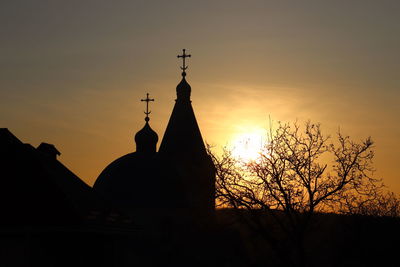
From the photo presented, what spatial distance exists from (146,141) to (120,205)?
284 inches

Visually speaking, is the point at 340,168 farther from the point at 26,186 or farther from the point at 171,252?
the point at 171,252

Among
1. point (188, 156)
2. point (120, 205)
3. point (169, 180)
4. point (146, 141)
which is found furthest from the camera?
point (146, 141)

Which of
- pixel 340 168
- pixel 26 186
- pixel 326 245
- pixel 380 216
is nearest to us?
pixel 26 186

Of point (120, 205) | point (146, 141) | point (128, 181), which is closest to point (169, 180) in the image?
point (128, 181)

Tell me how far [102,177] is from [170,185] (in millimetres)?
5051

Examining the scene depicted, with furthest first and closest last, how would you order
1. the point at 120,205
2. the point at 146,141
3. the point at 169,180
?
the point at 146,141 < the point at 169,180 < the point at 120,205

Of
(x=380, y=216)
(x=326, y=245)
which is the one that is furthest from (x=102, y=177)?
(x=326, y=245)

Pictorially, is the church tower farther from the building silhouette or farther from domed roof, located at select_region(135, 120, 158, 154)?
domed roof, located at select_region(135, 120, 158, 154)

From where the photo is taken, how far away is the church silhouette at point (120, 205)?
2023cm

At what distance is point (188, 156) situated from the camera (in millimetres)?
49094

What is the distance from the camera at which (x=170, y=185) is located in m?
46.7

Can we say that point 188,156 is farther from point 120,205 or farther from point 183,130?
point 120,205

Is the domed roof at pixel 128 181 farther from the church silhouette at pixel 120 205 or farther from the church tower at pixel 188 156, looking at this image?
the church tower at pixel 188 156

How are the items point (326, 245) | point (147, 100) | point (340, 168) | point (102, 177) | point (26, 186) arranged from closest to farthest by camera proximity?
1. point (26, 186)
2. point (340, 168)
3. point (102, 177)
4. point (147, 100)
5. point (326, 245)
